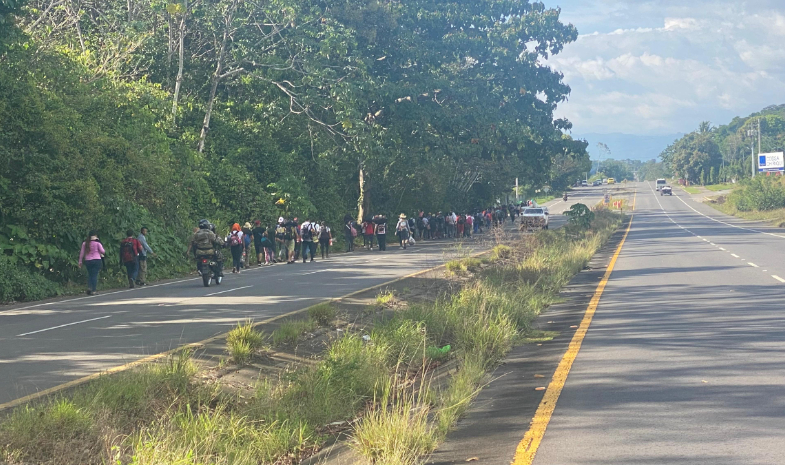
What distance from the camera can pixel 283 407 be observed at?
7734 millimetres

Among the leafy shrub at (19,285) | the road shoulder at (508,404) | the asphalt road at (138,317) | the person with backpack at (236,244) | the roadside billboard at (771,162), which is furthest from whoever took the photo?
the roadside billboard at (771,162)

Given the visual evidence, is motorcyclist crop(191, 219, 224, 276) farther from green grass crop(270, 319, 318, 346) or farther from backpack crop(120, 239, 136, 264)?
green grass crop(270, 319, 318, 346)

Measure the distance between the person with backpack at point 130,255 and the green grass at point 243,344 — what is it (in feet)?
42.1

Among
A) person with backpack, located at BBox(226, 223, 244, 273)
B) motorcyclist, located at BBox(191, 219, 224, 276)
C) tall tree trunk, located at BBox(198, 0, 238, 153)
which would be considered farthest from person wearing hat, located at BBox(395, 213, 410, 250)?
motorcyclist, located at BBox(191, 219, 224, 276)

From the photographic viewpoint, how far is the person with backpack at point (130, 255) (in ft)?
76.3

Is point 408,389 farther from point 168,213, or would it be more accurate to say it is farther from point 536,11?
point 536,11

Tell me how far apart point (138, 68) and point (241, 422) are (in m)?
31.1

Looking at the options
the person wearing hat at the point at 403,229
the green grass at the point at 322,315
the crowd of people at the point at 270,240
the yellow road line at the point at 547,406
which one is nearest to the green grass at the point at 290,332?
the green grass at the point at 322,315

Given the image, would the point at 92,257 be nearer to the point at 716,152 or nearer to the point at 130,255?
the point at 130,255

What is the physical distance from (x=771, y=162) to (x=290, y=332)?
107148 millimetres

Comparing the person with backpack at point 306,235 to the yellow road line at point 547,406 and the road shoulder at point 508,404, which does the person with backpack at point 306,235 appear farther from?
the yellow road line at point 547,406

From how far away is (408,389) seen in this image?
9.41 metres

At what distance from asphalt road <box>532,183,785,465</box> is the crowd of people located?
417 inches

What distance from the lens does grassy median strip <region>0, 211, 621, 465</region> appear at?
20.8 feet
